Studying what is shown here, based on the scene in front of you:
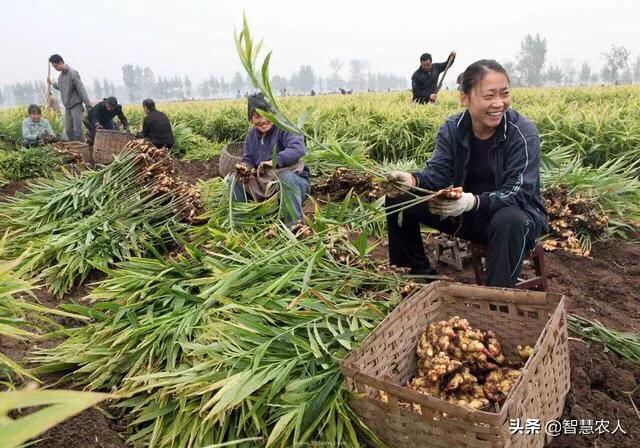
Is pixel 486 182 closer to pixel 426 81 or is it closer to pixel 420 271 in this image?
pixel 420 271

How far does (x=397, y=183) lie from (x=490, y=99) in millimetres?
498

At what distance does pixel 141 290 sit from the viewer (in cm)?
219

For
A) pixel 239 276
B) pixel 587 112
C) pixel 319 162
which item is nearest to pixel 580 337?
pixel 239 276

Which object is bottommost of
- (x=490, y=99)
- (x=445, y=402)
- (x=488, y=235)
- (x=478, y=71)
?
(x=445, y=402)

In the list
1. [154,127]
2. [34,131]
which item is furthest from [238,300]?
[34,131]

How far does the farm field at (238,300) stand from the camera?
155 centimetres

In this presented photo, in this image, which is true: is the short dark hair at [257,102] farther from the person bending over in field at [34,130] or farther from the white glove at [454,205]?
the person bending over in field at [34,130]

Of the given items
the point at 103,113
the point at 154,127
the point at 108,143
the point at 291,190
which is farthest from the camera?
the point at 103,113

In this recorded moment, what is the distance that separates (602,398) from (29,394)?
1.66m

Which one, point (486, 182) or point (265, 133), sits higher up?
point (265, 133)

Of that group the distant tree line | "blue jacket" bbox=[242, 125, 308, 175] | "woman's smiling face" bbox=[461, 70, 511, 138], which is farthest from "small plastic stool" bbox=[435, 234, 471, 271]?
the distant tree line

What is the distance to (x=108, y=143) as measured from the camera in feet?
17.9

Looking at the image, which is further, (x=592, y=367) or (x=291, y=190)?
(x=291, y=190)

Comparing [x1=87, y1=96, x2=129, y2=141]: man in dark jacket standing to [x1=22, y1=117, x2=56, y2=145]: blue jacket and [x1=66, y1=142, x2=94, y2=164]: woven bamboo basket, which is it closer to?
[x1=22, y1=117, x2=56, y2=145]: blue jacket
